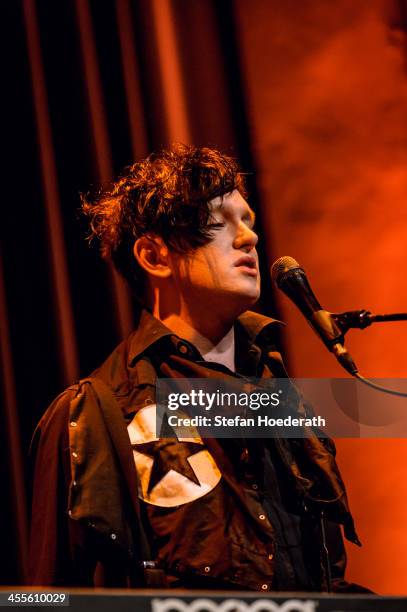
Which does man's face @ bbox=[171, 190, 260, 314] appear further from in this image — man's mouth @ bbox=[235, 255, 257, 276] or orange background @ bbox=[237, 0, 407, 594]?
orange background @ bbox=[237, 0, 407, 594]

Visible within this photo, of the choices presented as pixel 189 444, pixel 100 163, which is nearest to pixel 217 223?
pixel 189 444

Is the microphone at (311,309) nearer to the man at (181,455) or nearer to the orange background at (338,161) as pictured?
the man at (181,455)

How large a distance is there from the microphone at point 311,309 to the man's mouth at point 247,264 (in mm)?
154

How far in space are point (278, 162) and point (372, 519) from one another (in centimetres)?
104

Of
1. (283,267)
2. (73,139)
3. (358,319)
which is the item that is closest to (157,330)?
(283,267)

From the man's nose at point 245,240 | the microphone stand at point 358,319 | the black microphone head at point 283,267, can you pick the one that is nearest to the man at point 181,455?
the man's nose at point 245,240

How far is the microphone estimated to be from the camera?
129 centimetres

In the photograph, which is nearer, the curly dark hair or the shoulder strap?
the shoulder strap

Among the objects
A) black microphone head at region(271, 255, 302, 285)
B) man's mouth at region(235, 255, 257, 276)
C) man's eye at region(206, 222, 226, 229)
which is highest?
man's eye at region(206, 222, 226, 229)

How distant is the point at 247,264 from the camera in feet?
5.33

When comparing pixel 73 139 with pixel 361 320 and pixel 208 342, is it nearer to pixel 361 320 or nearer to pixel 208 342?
pixel 208 342

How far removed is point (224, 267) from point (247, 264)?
53 mm

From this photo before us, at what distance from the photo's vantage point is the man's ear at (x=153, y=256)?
170 cm

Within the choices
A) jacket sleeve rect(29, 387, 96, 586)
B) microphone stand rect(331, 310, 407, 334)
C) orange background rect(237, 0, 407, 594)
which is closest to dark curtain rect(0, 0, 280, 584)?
orange background rect(237, 0, 407, 594)
